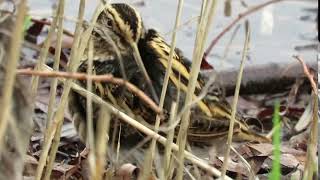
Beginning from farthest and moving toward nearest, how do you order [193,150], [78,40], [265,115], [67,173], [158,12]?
[158,12] < [265,115] < [193,150] < [67,173] < [78,40]

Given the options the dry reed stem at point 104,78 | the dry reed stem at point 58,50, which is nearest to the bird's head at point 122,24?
the dry reed stem at point 58,50

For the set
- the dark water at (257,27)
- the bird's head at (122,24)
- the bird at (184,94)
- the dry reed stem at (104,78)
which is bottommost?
the dark water at (257,27)

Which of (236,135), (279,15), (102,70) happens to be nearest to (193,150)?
(236,135)

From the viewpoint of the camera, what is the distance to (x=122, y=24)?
3.63 meters

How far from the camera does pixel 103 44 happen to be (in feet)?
12.8

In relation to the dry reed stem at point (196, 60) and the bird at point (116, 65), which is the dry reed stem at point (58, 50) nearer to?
the dry reed stem at point (196, 60)

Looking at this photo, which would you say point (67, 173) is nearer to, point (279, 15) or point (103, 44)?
point (103, 44)

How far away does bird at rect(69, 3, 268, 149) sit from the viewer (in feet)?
11.7

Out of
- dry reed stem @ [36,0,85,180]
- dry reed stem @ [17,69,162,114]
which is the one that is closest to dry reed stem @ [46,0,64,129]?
dry reed stem @ [36,0,85,180]

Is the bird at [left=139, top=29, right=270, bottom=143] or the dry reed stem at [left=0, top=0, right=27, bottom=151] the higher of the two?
the dry reed stem at [left=0, top=0, right=27, bottom=151]

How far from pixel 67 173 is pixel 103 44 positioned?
0.63 meters

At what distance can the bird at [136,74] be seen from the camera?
3.57 meters

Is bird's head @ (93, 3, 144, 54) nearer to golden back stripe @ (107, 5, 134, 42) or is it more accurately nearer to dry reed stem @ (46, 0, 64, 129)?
golden back stripe @ (107, 5, 134, 42)

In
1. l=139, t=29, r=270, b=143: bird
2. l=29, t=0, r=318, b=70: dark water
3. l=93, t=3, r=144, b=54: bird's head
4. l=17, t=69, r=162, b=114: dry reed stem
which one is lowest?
l=29, t=0, r=318, b=70: dark water
